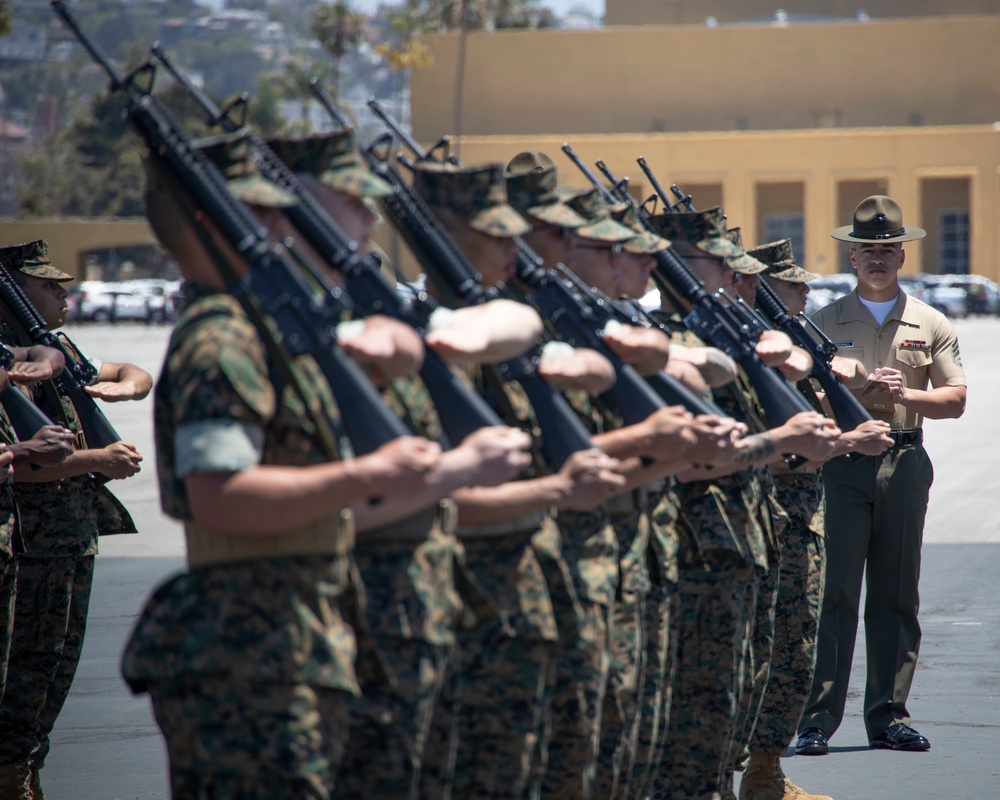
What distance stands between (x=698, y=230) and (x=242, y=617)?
3074 mm

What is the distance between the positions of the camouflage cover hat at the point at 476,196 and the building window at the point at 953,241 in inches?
2076

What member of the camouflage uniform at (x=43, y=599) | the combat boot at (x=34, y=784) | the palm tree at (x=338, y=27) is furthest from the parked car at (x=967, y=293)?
the combat boot at (x=34, y=784)

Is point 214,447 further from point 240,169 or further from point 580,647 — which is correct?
point 580,647

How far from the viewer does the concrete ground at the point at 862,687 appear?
6074 millimetres

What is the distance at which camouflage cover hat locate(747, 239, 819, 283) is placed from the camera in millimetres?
6738

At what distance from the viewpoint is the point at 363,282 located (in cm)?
356

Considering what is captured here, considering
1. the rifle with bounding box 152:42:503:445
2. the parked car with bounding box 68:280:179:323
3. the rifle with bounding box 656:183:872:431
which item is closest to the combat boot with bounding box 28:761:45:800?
the rifle with bounding box 152:42:503:445

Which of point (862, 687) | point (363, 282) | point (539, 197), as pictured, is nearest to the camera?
point (363, 282)

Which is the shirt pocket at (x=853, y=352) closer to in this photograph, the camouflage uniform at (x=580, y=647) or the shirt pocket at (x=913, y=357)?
the shirt pocket at (x=913, y=357)

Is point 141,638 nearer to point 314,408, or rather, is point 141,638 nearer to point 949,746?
point 314,408

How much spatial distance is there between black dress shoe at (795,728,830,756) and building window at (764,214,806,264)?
4906 cm

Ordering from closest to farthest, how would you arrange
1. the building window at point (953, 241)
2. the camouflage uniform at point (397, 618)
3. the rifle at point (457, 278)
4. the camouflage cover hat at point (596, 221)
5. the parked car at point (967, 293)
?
the camouflage uniform at point (397, 618) < the rifle at point (457, 278) < the camouflage cover hat at point (596, 221) < the parked car at point (967, 293) < the building window at point (953, 241)

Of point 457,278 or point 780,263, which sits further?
point 780,263

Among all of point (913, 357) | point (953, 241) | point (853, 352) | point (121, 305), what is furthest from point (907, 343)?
point (953, 241)
